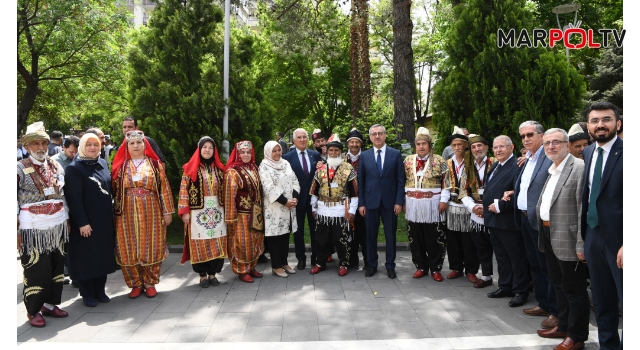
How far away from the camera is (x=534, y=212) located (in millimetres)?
4074

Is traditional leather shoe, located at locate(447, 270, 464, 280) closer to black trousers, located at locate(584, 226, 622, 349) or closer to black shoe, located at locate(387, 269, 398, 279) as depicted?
black shoe, located at locate(387, 269, 398, 279)

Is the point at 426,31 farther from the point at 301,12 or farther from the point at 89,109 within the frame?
the point at 89,109

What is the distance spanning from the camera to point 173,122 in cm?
748

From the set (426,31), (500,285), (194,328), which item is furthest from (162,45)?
(426,31)

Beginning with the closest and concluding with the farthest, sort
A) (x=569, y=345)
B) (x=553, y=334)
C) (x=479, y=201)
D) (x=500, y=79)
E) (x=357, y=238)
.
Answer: (x=569, y=345) < (x=553, y=334) < (x=479, y=201) < (x=357, y=238) < (x=500, y=79)

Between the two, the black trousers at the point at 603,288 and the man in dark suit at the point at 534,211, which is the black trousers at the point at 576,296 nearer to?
the black trousers at the point at 603,288

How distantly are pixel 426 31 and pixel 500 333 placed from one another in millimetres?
24304

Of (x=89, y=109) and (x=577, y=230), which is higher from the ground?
(x=89, y=109)

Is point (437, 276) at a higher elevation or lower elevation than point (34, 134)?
lower

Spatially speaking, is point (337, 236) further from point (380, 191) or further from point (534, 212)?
point (534, 212)

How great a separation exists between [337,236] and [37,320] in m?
3.67

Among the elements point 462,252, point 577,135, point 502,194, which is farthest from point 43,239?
point 577,135

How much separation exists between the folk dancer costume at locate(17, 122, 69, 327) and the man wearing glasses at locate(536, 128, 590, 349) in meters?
4.87

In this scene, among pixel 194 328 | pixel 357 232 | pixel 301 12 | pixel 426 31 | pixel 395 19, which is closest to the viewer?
pixel 194 328
